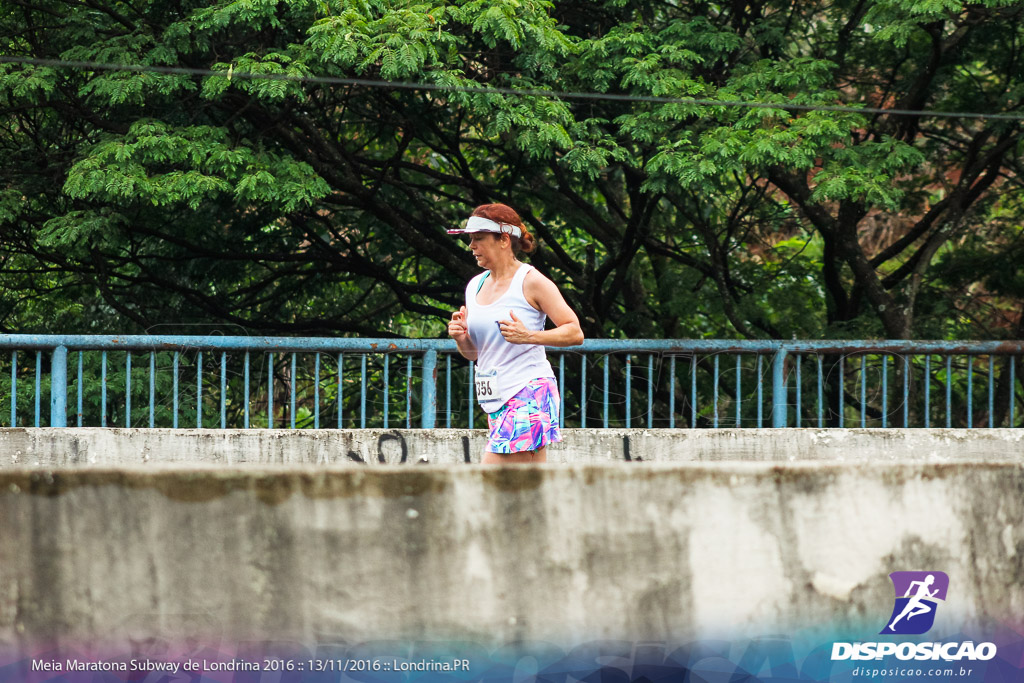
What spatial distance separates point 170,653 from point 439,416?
460cm

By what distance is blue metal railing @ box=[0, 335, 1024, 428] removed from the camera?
19.0 ft

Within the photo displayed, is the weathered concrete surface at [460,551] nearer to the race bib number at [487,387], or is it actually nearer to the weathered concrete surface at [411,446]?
the race bib number at [487,387]

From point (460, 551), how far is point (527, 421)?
115cm

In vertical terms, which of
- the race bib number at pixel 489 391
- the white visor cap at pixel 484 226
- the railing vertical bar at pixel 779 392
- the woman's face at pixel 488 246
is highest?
the white visor cap at pixel 484 226

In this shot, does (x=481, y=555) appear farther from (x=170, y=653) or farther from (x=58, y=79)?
(x=58, y=79)

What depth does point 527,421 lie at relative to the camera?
12.1ft

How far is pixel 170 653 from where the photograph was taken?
8.22 feet

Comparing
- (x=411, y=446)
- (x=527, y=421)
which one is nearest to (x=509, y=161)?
(x=411, y=446)

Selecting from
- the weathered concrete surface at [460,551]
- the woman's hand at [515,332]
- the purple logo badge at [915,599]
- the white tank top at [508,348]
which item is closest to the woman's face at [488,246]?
the white tank top at [508,348]

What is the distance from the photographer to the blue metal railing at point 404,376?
5.78 m

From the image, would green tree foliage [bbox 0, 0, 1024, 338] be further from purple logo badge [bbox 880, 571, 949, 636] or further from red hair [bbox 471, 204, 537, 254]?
purple logo badge [bbox 880, 571, 949, 636]

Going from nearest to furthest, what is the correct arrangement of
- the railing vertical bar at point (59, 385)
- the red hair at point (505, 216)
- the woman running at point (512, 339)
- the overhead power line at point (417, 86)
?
the woman running at point (512, 339), the red hair at point (505, 216), the railing vertical bar at point (59, 385), the overhead power line at point (417, 86)

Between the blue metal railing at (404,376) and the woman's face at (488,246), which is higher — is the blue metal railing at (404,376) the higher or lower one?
the lower one

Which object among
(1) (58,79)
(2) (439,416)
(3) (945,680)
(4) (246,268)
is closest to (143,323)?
(4) (246,268)
